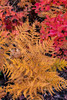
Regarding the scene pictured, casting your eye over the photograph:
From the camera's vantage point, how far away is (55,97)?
1.61 meters

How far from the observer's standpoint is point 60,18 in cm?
143

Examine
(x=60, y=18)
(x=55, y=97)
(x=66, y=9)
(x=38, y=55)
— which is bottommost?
(x=55, y=97)

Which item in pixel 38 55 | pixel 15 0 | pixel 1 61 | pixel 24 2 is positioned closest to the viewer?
pixel 38 55

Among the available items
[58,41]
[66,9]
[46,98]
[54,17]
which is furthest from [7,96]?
[66,9]

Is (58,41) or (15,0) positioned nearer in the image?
(58,41)

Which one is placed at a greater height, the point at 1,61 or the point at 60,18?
the point at 60,18

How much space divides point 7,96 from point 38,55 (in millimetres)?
795

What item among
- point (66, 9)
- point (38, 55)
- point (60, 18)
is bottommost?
point (38, 55)

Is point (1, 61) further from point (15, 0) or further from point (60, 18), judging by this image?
point (15, 0)

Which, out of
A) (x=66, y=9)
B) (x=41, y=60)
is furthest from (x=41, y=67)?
(x=66, y=9)

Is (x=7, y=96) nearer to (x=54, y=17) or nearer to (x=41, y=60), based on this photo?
(x=41, y=60)

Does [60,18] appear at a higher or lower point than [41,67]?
higher

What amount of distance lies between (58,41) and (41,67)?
59 centimetres

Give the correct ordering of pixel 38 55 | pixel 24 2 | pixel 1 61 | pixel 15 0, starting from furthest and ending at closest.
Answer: pixel 15 0 < pixel 24 2 < pixel 1 61 < pixel 38 55
